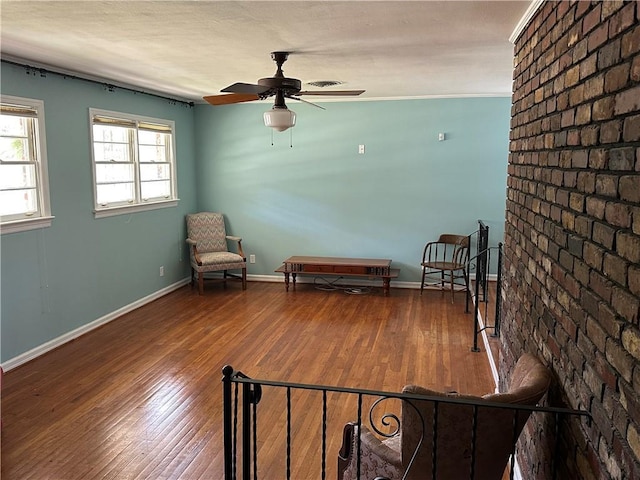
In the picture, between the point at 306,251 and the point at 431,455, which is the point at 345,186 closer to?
the point at 306,251

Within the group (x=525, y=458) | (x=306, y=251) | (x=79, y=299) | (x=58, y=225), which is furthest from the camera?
(x=306, y=251)

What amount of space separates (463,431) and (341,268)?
4.77 meters

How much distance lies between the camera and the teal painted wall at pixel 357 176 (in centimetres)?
663

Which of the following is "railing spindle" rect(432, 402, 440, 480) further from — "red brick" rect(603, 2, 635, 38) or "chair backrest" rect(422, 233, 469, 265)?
"chair backrest" rect(422, 233, 469, 265)

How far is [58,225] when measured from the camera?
15.4 ft

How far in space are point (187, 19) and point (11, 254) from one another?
8.20 ft

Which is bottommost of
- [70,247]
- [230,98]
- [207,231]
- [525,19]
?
[207,231]

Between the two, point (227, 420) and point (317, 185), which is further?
point (317, 185)

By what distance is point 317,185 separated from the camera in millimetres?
7090

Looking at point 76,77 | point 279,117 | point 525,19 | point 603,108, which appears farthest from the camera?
point 76,77

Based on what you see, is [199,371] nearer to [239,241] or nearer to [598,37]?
[239,241]

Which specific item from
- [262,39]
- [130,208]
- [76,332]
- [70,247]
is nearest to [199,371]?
[76,332]

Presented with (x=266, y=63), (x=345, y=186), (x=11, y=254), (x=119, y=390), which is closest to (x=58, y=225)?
(x=11, y=254)

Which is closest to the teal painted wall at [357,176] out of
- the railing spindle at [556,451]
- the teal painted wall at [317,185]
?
the teal painted wall at [317,185]
